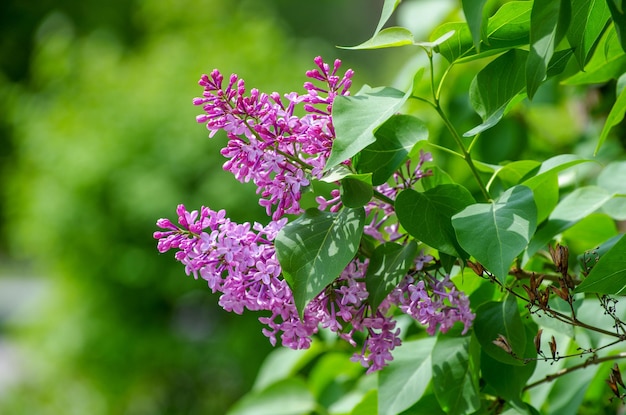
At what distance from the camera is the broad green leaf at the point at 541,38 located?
1.85ft

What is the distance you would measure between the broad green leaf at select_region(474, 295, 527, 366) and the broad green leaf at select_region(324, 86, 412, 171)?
0.21 meters

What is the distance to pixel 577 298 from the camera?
0.82 m

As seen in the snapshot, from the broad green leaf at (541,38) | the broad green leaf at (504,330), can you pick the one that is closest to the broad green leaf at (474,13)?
the broad green leaf at (541,38)

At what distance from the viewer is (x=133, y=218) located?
3.58 metres

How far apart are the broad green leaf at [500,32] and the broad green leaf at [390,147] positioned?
0.23 feet

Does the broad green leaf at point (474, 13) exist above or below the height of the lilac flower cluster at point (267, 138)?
below

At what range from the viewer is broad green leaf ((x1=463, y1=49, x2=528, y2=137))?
652mm

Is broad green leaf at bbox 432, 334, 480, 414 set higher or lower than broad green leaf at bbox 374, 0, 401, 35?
lower

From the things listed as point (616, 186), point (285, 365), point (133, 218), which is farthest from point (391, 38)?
point (133, 218)

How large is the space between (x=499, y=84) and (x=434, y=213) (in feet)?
0.40

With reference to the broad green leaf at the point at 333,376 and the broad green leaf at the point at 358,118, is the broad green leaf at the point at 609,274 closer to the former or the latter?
the broad green leaf at the point at 358,118

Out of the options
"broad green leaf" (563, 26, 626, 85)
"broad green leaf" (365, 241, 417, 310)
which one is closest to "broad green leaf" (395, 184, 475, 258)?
"broad green leaf" (365, 241, 417, 310)

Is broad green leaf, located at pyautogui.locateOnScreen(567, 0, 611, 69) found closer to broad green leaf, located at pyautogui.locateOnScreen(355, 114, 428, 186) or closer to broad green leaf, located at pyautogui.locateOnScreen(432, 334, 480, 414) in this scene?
broad green leaf, located at pyautogui.locateOnScreen(355, 114, 428, 186)

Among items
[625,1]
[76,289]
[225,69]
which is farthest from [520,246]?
[76,289]
